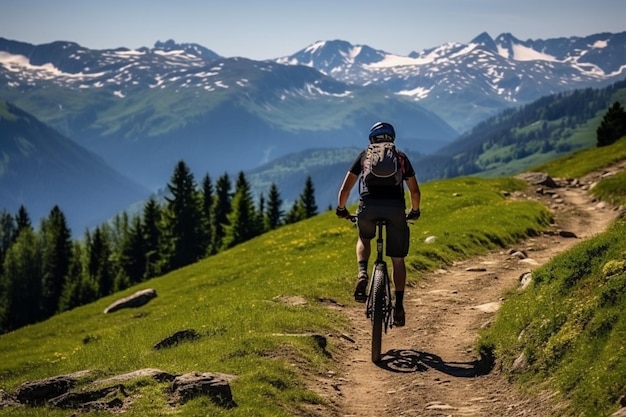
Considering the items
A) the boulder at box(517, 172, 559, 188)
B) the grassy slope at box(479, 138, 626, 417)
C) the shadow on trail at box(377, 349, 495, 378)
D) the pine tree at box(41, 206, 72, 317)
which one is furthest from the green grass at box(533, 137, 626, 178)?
the pine tree at box(41, 206, 72, 317)

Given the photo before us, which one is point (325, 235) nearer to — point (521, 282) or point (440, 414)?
point (521, 282)

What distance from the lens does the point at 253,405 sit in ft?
37.0

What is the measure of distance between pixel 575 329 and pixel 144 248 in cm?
10597

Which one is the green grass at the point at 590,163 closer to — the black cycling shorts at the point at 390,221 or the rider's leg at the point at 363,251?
the rider's leg at the point at 363,251

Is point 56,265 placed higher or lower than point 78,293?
higher

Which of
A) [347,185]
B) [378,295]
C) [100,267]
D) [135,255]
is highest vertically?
[347,185]

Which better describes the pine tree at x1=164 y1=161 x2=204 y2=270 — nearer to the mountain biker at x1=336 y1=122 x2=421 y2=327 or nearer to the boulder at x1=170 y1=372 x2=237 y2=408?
the mountain biker at x1=336 y1=122 x2=421 y2=327

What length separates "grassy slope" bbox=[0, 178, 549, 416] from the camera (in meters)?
12.6

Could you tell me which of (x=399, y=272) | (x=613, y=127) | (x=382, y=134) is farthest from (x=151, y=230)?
(x=382, y=134)

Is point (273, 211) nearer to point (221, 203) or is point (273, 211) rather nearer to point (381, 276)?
point (221, 203)

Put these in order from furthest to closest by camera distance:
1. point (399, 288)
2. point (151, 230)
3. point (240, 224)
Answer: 1. point (151, 230)
2. point (240, 224)
3. point (399, 288)

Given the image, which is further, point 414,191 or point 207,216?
point 207,216

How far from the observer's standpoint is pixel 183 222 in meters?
107

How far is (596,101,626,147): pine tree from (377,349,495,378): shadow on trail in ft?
294
